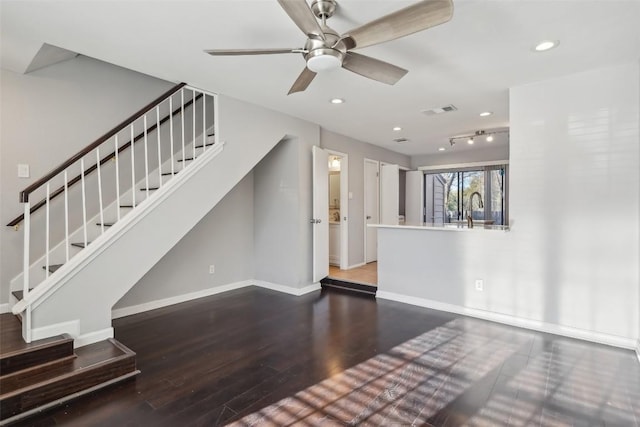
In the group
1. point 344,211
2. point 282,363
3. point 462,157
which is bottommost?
point 282,363

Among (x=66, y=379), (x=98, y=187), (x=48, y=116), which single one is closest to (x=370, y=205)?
(x=98, y=187)

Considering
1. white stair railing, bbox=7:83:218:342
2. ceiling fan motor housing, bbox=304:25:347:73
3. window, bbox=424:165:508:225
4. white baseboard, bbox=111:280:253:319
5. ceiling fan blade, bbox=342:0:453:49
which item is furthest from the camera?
window, bbox=424:165:508:225

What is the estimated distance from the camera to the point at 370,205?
6441mm

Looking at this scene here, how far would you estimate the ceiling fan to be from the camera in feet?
5.40

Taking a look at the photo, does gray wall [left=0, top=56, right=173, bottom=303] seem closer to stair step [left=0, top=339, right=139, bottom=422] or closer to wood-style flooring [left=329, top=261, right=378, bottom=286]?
stair step [left=0, top=339, right=139, bottom=422]

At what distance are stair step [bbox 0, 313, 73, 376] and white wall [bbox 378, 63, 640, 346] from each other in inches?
151

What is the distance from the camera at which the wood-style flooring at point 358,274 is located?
4.99 meters

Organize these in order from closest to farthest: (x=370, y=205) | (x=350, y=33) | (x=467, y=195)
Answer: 1. (x=350, y=33)
2. (x=370, y=205)
3. (x=467, y=195)

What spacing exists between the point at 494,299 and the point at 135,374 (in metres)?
3.50

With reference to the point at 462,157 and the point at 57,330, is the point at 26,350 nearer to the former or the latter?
the point at 57,330

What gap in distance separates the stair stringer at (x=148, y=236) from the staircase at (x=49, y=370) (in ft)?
0.72

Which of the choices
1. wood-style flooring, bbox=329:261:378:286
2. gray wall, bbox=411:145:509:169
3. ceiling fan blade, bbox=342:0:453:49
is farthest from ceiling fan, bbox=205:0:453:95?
gray wall, bbox=411:145:509:169

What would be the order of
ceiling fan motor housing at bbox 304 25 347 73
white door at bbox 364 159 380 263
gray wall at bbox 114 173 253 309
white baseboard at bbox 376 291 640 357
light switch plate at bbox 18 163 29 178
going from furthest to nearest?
1. white door at bbox 364 159 380 263
2. gray wall at bbox 114 173 253 309
3. light switch plate at bbox 18 163 29 178
4. white baseboard at bbox 376 291 640 357
5. ceiling fan motor housing at bbox 304 25 347 73

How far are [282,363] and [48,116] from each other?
3.25m
